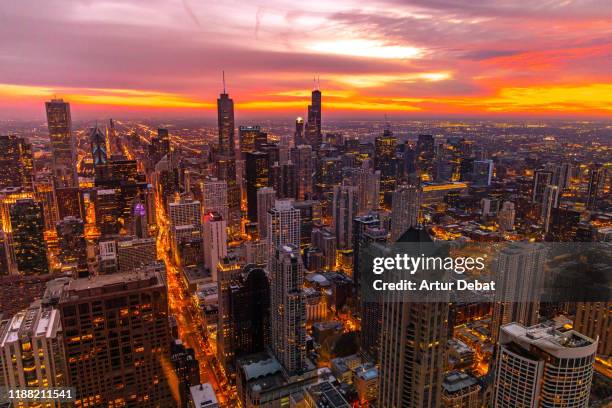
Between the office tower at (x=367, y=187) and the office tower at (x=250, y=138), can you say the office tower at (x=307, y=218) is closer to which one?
the office tower at (x=367, y=187)

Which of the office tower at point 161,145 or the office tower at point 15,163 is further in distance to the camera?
the office tower at point 161,145

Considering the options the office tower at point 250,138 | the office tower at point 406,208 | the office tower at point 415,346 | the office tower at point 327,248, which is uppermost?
the office tower at point 250,138

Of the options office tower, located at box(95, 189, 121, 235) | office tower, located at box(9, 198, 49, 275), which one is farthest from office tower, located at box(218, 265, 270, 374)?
office tower, located at box(95, 189, 121, 235)

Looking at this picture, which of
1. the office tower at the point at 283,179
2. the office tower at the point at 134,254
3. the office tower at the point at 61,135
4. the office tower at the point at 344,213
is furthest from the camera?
the office tower at the point at 61,135

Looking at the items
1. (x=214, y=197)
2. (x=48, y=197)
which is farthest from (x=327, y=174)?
(x=48, y=197)

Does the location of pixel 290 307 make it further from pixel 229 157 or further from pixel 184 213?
pixel 229 157

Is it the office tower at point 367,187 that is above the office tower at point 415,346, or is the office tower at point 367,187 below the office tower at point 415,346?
below

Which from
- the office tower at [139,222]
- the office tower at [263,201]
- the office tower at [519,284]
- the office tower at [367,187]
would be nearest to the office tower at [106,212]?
the office tower at [139,222]

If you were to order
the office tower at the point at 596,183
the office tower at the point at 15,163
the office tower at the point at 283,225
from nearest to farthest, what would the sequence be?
the office tower at the point at 283,225 → the office tower at the point at 596,183 → the office tower at the point at 15,163
